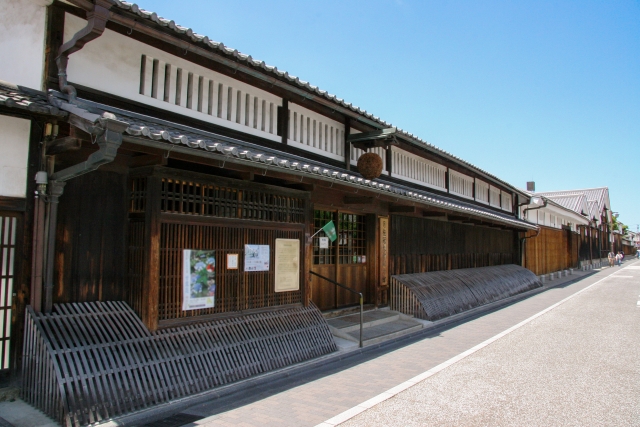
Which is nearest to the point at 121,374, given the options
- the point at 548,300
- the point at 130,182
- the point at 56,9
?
the point at 130,182

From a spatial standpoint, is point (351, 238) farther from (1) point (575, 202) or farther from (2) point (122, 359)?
(1) point (575, 202)

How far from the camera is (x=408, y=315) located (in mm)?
12148

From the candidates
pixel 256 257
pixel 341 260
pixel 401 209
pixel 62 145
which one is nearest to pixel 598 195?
pixel 401 209

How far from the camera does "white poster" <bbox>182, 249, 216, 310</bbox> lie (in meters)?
6.68

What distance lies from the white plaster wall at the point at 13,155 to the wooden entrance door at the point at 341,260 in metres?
6.23

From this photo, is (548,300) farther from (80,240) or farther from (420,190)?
(80,240)

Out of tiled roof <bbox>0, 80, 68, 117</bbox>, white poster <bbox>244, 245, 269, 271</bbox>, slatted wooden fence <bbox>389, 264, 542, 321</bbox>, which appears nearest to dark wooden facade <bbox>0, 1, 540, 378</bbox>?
white poster <bbox>244, 245, 269, 271</bbox>

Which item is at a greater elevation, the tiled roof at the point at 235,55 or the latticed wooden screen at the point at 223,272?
the tiled roof at the point at 235,55

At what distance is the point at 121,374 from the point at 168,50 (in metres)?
5.15

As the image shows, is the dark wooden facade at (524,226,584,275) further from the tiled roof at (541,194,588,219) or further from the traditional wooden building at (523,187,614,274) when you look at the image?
the tiled roof at (541,194,588,219)

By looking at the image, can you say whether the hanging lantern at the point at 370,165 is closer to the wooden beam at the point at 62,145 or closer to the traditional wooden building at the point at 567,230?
the wooden beam at the point at 62,145

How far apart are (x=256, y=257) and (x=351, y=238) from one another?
444 centimetres

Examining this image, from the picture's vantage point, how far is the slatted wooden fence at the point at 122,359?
4910 mm

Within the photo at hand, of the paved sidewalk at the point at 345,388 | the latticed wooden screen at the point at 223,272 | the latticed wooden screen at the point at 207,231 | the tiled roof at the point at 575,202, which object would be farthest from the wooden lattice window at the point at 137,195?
the tiled roof at the point at 575,202
